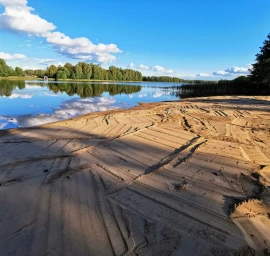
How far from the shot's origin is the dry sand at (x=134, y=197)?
218cm

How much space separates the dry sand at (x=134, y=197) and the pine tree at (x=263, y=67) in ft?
90.8

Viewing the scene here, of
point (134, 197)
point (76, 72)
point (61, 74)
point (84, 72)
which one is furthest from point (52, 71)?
point (134, 197)

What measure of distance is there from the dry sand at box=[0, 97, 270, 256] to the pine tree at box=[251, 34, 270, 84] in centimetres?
2767

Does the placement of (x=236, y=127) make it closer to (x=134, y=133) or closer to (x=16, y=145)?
(x=134, y=133)

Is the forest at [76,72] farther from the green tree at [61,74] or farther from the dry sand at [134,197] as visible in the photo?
the dry sand at [134,197]

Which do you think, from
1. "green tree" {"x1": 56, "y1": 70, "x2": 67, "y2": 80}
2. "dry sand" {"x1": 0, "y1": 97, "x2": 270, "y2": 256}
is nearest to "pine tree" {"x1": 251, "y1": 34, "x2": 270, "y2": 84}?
"dry sand" {"x1": 0, "y1": 97, "x2": 270, "y2": 256}

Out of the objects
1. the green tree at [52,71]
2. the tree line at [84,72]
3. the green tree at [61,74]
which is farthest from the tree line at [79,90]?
the green tree at [52,71]

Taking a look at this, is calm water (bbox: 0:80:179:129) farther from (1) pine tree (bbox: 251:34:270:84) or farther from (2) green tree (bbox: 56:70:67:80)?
(2) green tree (bbox: 56:70:67:80)

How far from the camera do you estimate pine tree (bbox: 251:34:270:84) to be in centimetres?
2825

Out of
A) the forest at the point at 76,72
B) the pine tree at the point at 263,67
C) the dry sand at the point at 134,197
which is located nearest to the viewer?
the dry sand at the point at 134,197

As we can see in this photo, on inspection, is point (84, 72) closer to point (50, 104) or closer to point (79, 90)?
point (79, 90)

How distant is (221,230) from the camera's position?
238 cm

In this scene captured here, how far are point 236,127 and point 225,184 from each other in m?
5.05

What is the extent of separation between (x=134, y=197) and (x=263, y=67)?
32211mm
